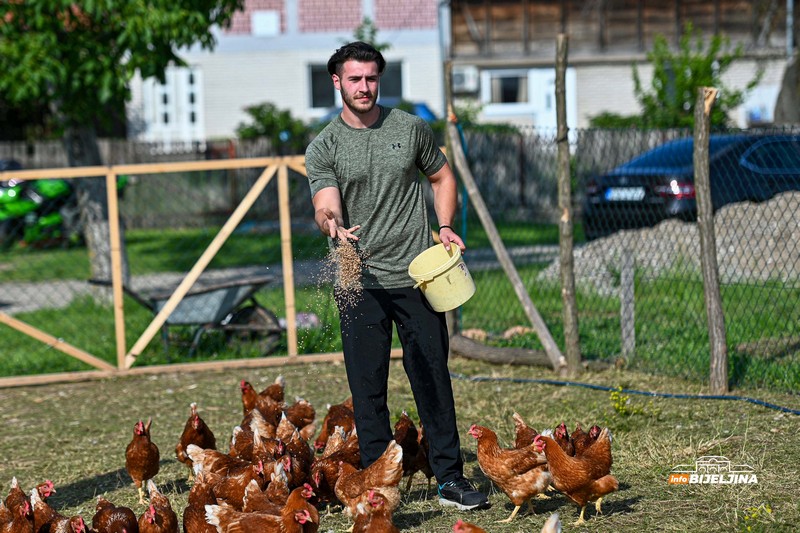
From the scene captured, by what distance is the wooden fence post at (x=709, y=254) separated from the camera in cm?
736

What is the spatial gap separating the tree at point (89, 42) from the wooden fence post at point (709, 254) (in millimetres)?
6670

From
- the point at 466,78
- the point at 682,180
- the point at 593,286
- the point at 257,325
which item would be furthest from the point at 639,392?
the point at 466,78

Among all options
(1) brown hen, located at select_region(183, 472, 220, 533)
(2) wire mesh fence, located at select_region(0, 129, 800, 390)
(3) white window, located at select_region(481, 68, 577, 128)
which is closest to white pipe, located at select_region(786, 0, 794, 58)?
(3) white window, located at select_region(481, 68, 577, 128)

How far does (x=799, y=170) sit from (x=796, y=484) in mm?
3614

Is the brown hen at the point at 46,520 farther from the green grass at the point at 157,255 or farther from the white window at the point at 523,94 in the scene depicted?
the white window at the point at 523,94

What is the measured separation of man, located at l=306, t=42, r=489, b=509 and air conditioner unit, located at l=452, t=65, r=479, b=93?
2437cm

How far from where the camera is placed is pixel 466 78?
2928 centimetres

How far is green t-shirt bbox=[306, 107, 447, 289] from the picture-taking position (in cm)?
512

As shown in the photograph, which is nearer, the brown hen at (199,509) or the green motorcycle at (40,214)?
the brown hen at (199,509)

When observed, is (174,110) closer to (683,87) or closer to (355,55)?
(683,87)

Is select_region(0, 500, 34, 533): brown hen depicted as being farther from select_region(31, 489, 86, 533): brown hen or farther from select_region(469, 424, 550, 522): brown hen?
select_region(469, 424, 550, 522): brown hen

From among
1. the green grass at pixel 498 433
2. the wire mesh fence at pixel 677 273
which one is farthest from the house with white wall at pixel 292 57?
the green grass at pixel 498 433

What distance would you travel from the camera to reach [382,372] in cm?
538

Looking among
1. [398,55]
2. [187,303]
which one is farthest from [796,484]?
[398,55]
